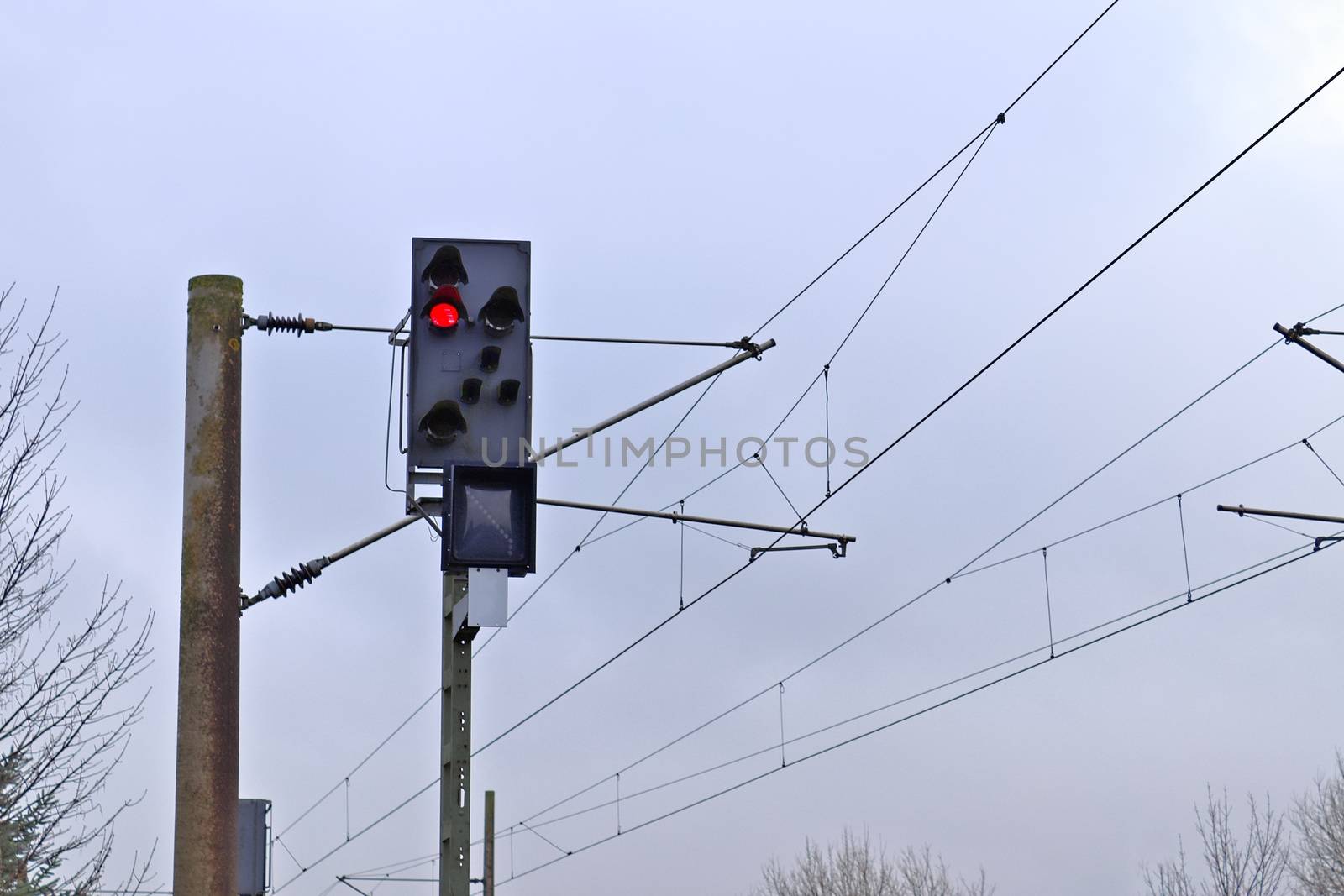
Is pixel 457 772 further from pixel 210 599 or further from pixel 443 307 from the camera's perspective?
pixel 210 599

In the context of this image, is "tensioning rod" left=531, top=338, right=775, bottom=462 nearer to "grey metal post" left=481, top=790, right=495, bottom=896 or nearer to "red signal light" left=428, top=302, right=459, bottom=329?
"red signal light" left=428, top=302, right=459, bottom=329

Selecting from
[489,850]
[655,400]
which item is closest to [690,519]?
[655,400]

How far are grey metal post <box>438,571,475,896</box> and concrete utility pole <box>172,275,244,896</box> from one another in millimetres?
6697

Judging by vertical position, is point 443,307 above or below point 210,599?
above

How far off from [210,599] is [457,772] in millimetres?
7360

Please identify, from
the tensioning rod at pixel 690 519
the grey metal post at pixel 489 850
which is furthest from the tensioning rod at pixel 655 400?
the grey metal post at pixel 489 850

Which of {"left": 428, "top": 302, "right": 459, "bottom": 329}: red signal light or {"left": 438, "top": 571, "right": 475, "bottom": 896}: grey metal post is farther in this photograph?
{"left": 438, "top": 571, "right": 475, "bottom": 896}: grey metal post

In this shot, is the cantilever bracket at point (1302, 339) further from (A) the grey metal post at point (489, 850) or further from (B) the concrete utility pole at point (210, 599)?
(A) the grey metal post at point (489, 850)

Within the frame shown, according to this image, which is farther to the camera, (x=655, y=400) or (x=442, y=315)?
(x=655, y=400)

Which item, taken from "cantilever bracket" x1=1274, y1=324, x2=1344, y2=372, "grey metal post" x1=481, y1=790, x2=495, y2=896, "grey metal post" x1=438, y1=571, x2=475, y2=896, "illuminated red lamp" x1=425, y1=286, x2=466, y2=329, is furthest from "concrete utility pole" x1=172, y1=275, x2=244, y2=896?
"grey metal post" x1=481, y1=790, x2=495, y2=896

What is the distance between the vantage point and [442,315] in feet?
20.3

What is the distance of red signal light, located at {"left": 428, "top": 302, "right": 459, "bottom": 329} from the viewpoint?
618 cm

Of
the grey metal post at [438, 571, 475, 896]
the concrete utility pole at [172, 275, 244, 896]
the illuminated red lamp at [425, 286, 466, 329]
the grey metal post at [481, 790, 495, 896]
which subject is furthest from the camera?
the grey metal post at [481, 790, 495, 896]

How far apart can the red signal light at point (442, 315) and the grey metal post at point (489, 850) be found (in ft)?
78.1
